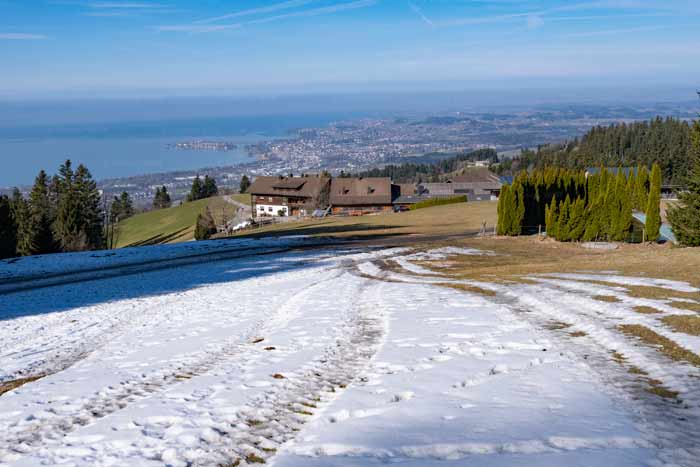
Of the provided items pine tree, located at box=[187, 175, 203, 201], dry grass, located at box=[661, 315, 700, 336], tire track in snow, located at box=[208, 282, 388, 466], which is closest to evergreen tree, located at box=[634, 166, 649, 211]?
dry grass, located at box=[661, 315, 700, 336]

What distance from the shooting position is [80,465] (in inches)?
241

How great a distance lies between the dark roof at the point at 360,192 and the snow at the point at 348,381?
244ft

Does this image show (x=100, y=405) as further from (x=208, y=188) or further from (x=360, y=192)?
(x=208, y=188)

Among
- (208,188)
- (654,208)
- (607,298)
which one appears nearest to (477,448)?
(607,298)

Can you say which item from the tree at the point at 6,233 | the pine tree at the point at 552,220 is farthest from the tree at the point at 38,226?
the pine tree at the point at 552,220

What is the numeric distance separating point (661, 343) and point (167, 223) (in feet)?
312

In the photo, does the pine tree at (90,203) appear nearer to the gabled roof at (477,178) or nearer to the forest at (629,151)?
the gabled roof at (477,178)

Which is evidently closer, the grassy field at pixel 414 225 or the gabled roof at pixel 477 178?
the grassy field at pixel 414 225

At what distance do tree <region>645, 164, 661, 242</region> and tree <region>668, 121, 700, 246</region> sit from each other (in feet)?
3.54

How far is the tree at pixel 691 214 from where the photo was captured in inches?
1248

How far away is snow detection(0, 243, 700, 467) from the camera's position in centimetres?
621

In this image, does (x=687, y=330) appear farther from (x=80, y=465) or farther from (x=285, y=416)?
(x=80, y=465)

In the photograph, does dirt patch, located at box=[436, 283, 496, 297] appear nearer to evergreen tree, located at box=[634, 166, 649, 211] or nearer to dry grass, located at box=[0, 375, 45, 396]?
dry grass, located at box=[0, 375, 45, 396]

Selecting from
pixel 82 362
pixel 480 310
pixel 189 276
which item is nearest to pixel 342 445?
pixel 82 362
